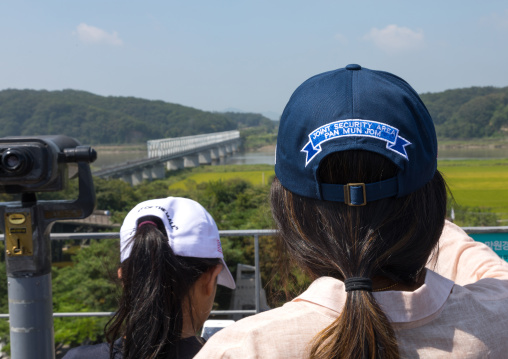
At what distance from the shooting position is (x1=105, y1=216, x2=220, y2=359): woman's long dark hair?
4.03ft

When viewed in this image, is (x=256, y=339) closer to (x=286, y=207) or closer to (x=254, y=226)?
(x=286, y=207)

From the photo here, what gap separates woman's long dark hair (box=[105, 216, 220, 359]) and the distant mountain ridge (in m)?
38.0

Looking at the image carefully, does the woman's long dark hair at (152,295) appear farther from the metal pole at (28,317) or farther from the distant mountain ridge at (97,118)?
the distant mountain ridge at (97,118)

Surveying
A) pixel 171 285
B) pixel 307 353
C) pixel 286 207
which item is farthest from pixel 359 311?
pixel 171 285

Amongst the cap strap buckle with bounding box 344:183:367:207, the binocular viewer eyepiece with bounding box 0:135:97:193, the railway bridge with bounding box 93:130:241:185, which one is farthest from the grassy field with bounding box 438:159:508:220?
the railway bridge with bounding box 93:130:241:185

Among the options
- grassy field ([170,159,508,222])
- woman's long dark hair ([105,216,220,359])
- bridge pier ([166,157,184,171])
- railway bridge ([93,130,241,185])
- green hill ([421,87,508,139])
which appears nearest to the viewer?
woman's long dark hair ([105,216,220,359])

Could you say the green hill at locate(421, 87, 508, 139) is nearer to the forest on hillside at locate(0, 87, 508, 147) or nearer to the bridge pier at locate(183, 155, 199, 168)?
A: the forest on hillside at locate(0, 87, 508, 147)

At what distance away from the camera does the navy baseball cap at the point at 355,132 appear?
76 centimetres

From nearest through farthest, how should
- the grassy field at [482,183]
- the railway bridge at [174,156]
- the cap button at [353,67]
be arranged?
the cap button at [353,67], the grassy field at [482,183], the railway bridge at [174,156]

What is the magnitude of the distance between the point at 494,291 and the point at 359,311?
308 millimetres

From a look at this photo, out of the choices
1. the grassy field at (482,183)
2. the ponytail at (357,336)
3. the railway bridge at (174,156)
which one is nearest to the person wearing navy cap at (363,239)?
the ponytail at (357,336)

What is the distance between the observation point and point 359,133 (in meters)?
0.76

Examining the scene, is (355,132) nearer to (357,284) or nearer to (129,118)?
(357,284)

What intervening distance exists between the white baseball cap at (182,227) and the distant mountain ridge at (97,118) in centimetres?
3795
